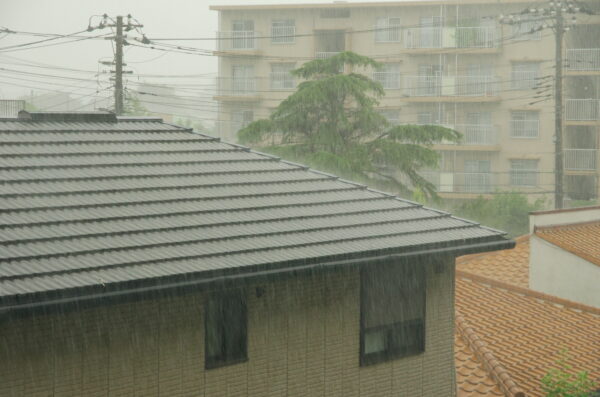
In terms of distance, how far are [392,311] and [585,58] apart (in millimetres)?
40065

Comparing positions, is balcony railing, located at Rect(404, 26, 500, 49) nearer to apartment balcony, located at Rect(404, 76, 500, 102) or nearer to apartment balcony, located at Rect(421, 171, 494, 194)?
apartment balcony, located at Rect(404, 76, 500, 102)

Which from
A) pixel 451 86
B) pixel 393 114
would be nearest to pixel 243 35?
pixel 393 114

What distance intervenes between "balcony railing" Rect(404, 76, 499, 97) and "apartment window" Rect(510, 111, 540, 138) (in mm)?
2042

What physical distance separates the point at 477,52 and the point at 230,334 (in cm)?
4330

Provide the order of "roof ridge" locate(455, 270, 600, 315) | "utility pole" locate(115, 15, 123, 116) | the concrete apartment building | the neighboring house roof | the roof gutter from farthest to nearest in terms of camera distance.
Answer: the concrete apartment building → "utility pole" locate(115, 15, 123, 116) → "roof ridge" locate(455, 270, 600, 315) → the neighboring house roof → the roof gutter

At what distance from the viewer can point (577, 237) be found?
20.0 meters

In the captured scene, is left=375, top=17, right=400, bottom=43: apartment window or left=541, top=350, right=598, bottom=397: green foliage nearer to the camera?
left=541, top=350, right=598, bottom=397: green foliage

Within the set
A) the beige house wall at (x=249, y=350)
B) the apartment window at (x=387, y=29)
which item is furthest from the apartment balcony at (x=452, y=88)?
the beige house wall at (x=249, y=350)

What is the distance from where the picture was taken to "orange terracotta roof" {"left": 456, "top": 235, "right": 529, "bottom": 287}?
2077 centimetres

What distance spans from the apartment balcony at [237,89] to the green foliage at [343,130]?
23.2 m

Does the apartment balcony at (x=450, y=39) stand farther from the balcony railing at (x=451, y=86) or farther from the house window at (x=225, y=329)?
the house window at (x=225, y=329)

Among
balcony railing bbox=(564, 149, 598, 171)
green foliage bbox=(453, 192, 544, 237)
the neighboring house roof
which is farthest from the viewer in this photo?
balcony railing bbox=(564, 149, 598, 171)

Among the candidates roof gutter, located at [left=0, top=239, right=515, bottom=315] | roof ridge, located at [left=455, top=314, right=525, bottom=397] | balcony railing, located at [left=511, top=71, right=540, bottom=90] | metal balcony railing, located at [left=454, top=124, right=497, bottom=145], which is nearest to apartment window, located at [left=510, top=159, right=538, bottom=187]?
metal balcony railing, located at [left=454, top=124, right=497, bottom=145]

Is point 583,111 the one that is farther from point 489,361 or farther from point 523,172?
point 489,361
